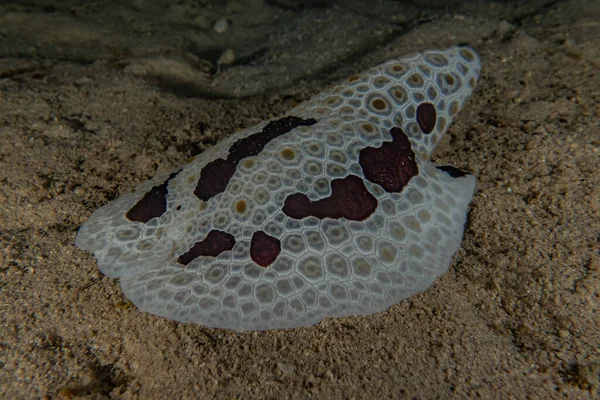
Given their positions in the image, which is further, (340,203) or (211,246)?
(340,203)

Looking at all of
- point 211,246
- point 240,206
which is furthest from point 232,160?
point 211,246

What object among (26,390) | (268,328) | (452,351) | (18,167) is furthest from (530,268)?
(18,167)

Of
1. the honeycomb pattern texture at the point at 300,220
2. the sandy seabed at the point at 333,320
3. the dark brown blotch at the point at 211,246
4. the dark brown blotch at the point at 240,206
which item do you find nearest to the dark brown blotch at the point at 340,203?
the honeycomb pattern texture at the point at 300,220

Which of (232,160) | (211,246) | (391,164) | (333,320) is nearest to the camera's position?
(333,320)

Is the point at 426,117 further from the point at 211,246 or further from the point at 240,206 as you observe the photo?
the point at 211,246

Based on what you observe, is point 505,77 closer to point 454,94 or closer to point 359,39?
point 454,94

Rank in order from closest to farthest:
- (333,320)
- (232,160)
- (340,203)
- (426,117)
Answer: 1. (333,320)
2. (340,203)
3. (232,160)
4. (426,117)

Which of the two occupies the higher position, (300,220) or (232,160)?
(232,160)
